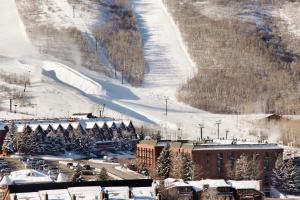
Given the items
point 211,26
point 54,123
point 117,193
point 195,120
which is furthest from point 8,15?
point 117,193

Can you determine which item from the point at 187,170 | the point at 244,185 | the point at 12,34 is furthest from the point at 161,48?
the point at 244,185

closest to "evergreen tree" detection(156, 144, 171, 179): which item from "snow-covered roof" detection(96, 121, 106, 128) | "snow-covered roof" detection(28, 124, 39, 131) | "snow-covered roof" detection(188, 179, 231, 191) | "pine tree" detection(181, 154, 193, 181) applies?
"pine tree" detection(181, 154, 193, 181)

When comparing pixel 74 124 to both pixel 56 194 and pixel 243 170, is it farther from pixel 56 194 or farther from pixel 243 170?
pixel 56 194

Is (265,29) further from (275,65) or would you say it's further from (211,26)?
(275,65)

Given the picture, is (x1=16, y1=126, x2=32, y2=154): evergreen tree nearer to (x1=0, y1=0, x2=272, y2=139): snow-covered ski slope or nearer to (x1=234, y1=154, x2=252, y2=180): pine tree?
(x1=234, y1=154, x2=252, y2=180): pine tree

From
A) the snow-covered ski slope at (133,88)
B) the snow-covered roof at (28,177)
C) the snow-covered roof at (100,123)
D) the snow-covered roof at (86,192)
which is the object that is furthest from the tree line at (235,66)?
the snow-covered roof at (86,192)

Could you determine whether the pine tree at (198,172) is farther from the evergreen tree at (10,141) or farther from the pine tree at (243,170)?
the evergreen tree at (10,141)
